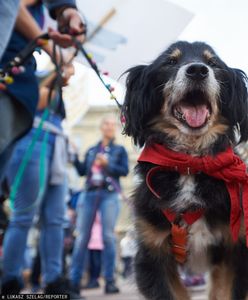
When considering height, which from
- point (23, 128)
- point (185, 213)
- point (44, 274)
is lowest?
point (44, 274)

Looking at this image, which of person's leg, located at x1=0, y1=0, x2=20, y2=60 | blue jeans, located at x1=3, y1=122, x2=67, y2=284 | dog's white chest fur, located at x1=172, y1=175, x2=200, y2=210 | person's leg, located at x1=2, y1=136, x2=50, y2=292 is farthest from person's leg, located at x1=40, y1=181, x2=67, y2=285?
person's leg, located at x1=0, y1=0, x2=20, y2=60

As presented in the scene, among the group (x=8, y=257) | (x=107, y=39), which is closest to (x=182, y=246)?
(x=8, y=257)

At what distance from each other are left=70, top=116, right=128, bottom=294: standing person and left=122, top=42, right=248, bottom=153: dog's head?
9.86ft

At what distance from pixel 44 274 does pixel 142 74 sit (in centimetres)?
199

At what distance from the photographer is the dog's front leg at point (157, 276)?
7.80 ft

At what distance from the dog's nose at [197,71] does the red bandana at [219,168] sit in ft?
1.36

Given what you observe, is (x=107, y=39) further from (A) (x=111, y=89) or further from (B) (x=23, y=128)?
(B) (x=23, y=128)

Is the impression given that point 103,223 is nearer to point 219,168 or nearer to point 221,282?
point 221,282

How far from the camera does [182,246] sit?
245 centimetres

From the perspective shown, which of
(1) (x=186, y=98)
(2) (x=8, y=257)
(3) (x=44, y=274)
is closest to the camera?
(1) (x=186, y=98)

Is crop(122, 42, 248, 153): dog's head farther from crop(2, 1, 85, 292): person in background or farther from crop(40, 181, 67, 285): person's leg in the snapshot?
crop(40, 181, 67, 285): person's leg

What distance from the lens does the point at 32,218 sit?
154 inches

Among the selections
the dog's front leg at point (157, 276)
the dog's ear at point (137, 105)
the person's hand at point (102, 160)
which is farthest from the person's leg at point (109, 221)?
the dog's front leg at point (157, 276)

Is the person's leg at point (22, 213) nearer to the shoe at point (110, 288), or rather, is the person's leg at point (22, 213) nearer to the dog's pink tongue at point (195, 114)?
the dog's pink tongue at point (195, 114)
